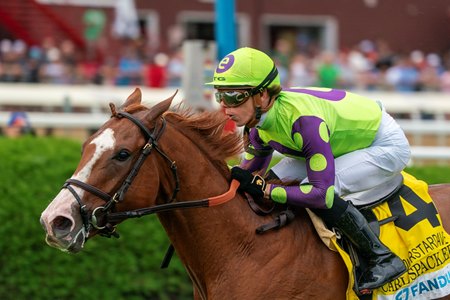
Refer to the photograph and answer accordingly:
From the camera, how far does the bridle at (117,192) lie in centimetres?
399

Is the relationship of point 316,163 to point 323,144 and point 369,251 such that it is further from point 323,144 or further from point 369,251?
point 369,251

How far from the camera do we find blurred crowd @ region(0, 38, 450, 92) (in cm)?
1503

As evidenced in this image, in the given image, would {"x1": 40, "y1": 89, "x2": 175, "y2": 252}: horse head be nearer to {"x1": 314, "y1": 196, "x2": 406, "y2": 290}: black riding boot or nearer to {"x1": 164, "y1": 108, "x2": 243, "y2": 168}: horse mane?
{"x1": 164, "y1": 108, "x2": 243, "y2": 168}: horse mane

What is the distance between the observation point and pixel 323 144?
168 inches

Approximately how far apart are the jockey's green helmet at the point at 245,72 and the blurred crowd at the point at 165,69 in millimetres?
9907

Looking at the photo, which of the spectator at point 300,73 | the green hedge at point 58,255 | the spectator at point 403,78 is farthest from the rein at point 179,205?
A: the spectator at point 403,78

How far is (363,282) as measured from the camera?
445 cm

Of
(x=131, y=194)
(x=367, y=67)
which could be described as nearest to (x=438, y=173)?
(x=131, y=194)

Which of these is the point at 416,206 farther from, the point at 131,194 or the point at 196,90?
the point at 196,90

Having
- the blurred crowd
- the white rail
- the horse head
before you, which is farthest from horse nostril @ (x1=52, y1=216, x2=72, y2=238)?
the blurred crowd

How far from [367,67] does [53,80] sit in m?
6.82

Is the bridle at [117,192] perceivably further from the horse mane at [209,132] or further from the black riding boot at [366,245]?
the black riding boot at [366,245]

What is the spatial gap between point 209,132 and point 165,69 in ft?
35.1

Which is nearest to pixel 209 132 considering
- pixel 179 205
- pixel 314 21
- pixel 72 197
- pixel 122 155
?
pixel 179 205
